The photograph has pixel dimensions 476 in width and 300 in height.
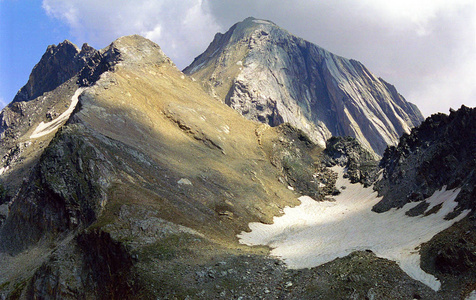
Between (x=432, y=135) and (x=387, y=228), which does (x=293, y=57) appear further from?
(x=387, y=228)

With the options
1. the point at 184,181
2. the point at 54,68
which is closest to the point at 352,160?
the point at 184,181

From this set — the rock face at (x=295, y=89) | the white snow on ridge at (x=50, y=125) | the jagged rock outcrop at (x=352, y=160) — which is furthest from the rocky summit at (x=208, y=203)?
the rock face at (x=295, y=89)

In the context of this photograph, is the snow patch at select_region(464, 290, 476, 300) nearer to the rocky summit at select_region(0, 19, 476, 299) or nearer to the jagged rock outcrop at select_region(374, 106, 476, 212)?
the rocky summit at select_region(0, 19, 476, 299)

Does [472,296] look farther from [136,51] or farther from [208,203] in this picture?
[136,51]

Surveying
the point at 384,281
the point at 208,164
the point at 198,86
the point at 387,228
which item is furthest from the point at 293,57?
the point at 384,281

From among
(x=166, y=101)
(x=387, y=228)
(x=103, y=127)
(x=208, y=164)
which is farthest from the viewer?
→ (x=166, y=101)
